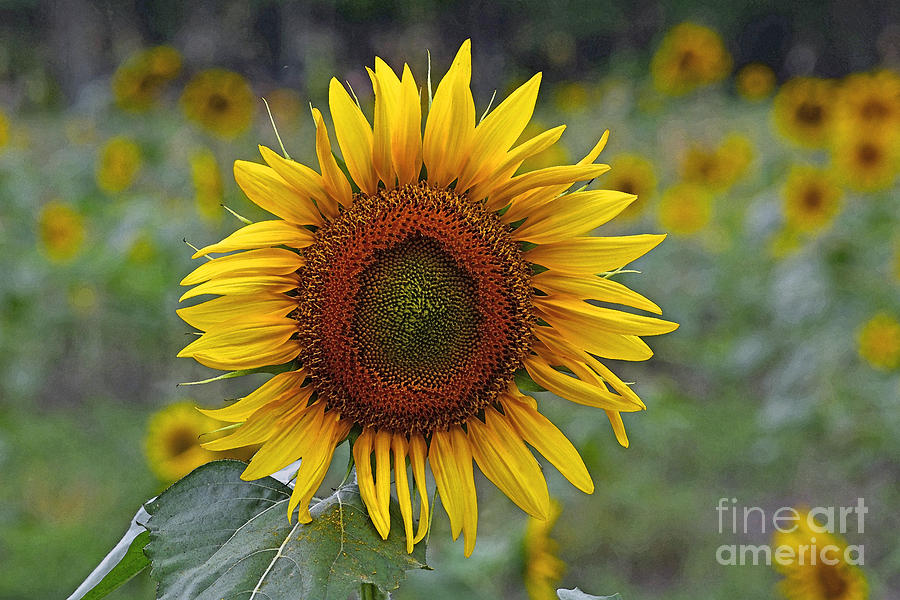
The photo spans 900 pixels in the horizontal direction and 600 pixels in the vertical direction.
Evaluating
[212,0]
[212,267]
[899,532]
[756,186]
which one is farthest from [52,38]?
[212,267]

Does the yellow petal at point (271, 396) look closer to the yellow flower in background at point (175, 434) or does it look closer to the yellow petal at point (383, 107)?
the yellow petal at point (383, 107)

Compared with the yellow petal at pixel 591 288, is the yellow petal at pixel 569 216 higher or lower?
higher

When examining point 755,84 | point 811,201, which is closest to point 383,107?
point 811,201

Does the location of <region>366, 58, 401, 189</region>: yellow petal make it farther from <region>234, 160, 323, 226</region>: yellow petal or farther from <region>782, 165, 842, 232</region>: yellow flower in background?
<region>782, 165, 842, 232</region>: yellow flower in background

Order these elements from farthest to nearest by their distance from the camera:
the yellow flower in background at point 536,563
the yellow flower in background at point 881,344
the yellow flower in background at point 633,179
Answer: the yellow flower in background at point 633,179 < the yellow flower in background at point 881,344 < the yellow flower in background at point 536,563

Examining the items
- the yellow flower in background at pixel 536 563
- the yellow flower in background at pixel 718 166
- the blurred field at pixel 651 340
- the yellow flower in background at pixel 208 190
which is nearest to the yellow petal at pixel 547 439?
the yellow flower in background at pixel 536 563

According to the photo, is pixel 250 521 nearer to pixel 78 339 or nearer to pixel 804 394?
pixel 804 394

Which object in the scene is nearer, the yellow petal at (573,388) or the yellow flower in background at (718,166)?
the yellow petal at (573,388)

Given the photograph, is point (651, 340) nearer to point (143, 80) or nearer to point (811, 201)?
point (811, 201)
